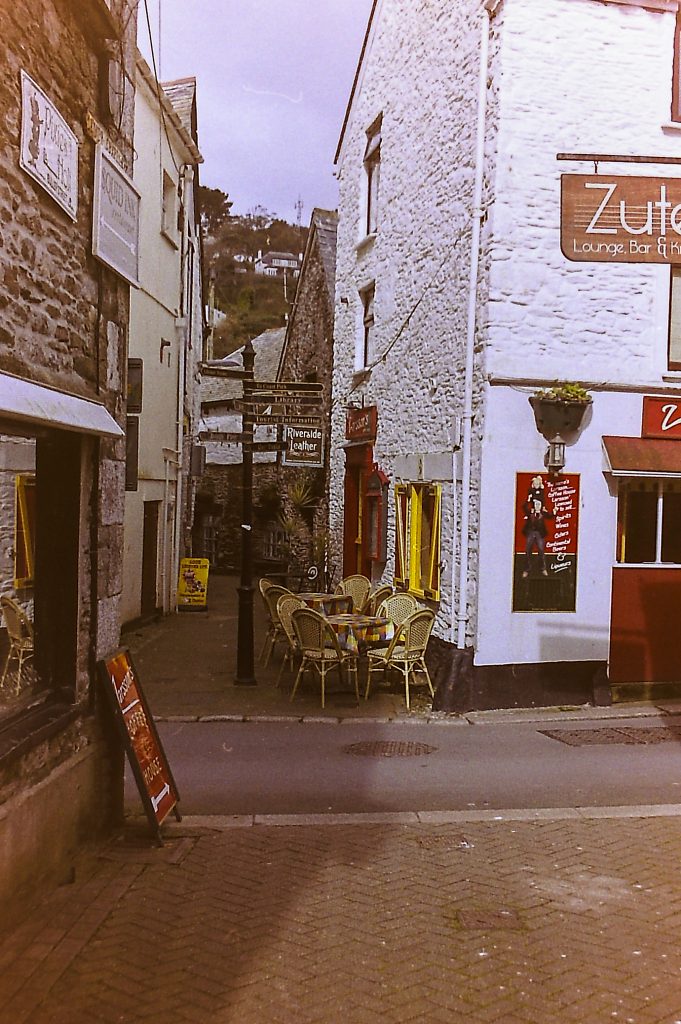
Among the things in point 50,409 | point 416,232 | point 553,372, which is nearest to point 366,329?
point 416,232

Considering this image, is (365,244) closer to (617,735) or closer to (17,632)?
(617,735)

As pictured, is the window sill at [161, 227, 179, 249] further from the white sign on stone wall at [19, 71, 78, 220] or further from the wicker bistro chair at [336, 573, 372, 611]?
the white sign on stone wall at [19, 71, 78, 220]

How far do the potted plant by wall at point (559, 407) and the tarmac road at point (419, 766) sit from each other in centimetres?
319

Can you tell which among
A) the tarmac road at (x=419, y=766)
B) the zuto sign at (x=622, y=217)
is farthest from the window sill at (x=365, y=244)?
the zuto sign at (x=622, y=217)

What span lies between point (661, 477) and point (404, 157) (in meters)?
6.41

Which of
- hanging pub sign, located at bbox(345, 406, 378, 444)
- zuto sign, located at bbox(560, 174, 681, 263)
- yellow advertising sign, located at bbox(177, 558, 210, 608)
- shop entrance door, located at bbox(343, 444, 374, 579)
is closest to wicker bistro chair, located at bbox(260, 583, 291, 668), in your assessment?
shop entrance door, located at bbox(343, 444, 374, 579)

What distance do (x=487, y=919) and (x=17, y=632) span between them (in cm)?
312

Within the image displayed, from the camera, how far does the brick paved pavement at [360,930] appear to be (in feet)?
13.6

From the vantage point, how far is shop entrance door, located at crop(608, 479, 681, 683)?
37.3 ft

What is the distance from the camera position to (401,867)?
588cm

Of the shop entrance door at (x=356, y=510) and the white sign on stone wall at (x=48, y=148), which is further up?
the white sign on stone wall at (x=48, y=148)

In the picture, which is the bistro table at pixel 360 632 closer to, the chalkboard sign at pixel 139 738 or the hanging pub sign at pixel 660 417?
the hanging pub sign at pixel 660 417

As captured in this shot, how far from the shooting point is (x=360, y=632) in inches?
439

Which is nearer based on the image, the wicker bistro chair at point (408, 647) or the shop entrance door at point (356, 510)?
the wicker bistro chair at point (408, 647)
